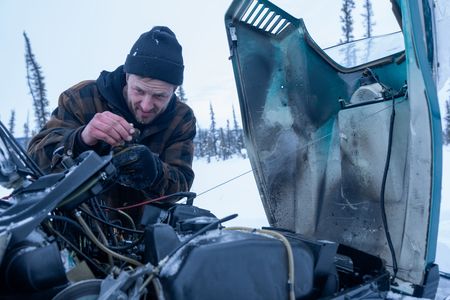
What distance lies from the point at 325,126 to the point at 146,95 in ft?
4.44

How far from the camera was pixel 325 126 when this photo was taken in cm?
311

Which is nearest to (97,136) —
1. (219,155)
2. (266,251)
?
(266,251)

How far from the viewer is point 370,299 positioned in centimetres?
176

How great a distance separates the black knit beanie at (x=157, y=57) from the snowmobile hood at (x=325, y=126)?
1.47 feet

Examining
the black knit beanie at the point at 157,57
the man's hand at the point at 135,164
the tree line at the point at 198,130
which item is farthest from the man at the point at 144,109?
the tree line at the point at 198,130

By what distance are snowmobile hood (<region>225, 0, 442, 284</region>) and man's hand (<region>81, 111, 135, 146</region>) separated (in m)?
1.26

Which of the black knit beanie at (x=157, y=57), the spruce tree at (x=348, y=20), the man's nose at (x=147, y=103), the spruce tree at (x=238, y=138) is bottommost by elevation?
the spruce tree at (x=238, y=138)

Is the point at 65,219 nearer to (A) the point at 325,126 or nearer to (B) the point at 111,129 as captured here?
(B) the point at 111,129

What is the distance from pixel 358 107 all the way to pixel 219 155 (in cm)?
4719

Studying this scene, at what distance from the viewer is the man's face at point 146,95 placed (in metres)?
2.94

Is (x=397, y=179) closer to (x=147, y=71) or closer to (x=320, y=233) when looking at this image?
(x=320, y=233)

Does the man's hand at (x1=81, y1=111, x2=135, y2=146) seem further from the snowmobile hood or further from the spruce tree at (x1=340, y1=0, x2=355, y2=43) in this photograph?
the spruce tree at (x1=340, y1=0, x2=355, y2=43)

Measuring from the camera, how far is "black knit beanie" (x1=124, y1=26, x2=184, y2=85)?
2945 millimetres

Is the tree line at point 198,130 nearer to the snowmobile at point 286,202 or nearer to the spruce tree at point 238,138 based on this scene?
the spruce tree at point 238,138
